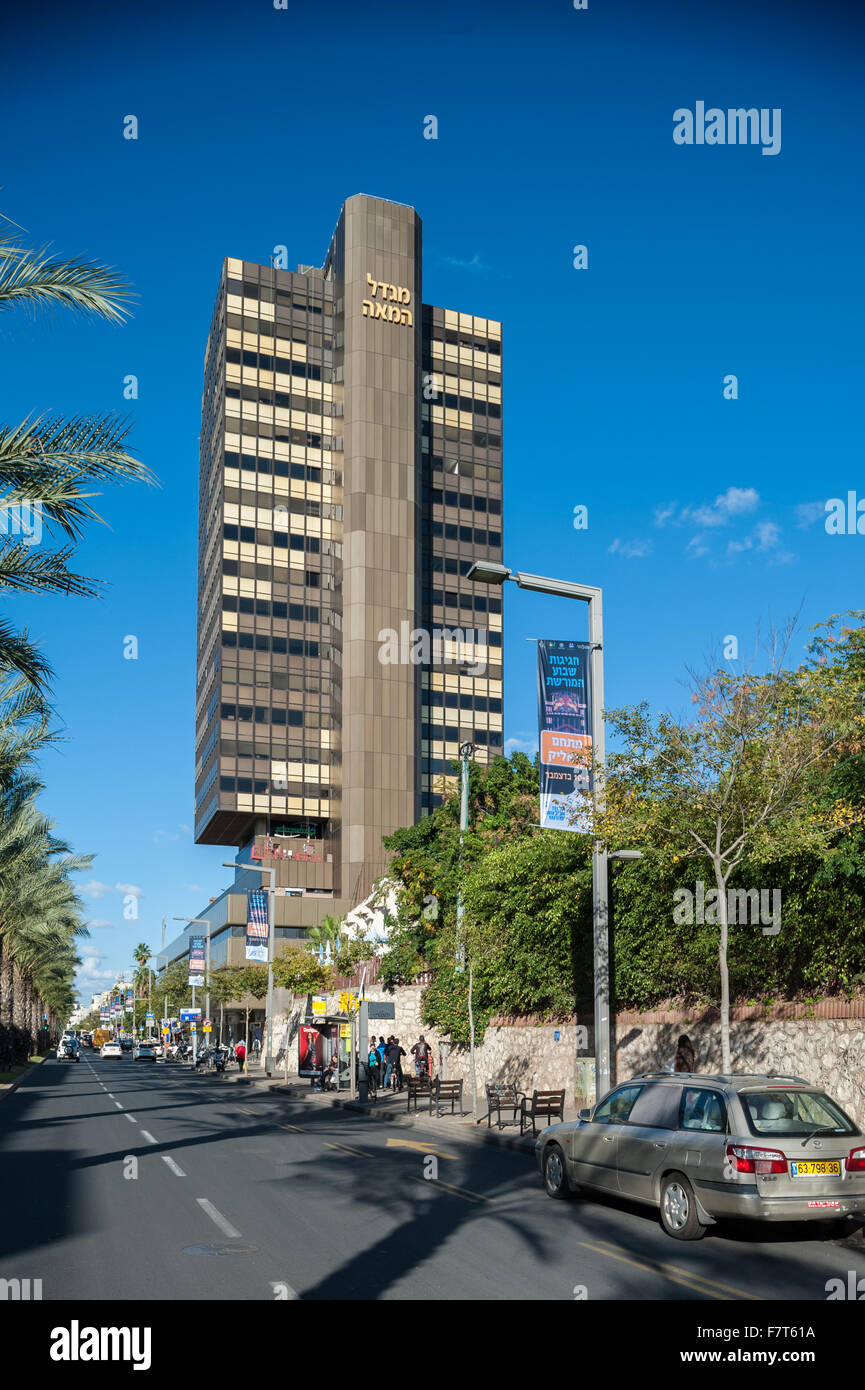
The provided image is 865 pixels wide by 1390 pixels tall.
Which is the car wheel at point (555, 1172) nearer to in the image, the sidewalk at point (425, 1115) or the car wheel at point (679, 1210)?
the car wheel at point (679, 1210)

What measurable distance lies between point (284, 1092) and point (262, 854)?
51.4 metres

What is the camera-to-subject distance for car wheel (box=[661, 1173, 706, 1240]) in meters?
11.3

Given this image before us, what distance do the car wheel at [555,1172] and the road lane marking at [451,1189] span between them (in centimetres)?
75

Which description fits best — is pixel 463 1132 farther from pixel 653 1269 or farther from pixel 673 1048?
pixel 653 1269

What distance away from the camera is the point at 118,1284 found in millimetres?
9250

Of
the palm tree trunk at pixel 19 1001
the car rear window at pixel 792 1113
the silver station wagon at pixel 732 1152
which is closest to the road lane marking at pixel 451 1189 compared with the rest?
the silver station wagon at pixel 732 1152

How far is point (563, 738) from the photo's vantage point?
18.1 metres

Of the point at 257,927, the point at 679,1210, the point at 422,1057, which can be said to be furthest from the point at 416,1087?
the point at 257,927

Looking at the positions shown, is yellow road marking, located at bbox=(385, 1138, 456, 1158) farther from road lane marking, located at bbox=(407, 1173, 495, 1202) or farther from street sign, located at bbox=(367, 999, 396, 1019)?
street sign, located at bbox=(367, 999, 396, 1019)

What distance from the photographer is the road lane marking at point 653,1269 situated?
898 cm

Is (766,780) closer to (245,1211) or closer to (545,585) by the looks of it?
(545,585)

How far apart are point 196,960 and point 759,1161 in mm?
61575

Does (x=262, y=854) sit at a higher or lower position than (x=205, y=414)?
lower

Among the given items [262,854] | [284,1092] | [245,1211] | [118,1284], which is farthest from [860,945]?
[262,854]
